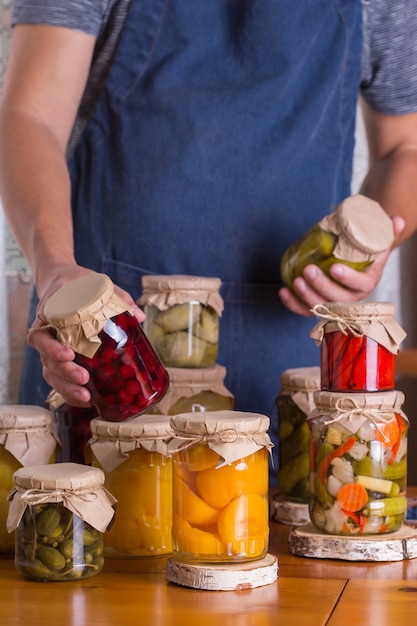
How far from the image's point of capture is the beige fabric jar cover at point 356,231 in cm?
115

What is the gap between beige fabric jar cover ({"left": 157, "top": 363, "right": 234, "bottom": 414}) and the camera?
1110 mm

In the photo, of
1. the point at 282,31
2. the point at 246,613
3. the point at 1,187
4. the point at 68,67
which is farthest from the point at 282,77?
the point at 246,613

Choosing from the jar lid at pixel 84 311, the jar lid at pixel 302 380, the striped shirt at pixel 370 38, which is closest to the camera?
the jar lid at pixel 84 311

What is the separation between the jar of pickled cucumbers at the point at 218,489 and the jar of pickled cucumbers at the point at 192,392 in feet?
0.77

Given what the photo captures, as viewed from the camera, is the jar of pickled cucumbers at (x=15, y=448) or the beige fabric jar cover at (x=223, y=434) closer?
the beige fabric jar cover at (x=223, y=434)

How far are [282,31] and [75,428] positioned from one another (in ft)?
2.12

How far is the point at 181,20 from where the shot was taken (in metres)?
1.39

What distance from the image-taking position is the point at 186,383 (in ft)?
3.68

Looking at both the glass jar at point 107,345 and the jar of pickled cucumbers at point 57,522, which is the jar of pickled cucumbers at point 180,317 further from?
the jar of pickled cucumbers at point 57,522

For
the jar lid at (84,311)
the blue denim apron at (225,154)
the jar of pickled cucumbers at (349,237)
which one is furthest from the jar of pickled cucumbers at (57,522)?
the blue denim apron at (225,154)

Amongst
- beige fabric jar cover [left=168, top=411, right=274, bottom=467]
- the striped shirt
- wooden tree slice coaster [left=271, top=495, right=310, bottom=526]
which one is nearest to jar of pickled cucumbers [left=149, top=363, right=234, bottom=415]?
wooden tree slice coaster [left=271, top=495, right=310, bottom=526]

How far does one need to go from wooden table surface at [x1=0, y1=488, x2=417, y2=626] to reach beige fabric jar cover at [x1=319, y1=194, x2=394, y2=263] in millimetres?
387

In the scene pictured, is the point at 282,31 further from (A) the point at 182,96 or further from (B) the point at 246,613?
(B) the point at 246,613

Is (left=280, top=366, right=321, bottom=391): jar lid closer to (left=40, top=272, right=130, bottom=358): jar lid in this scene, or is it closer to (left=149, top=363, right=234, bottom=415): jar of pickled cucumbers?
(left=149, top=363, right=234, bottom=415): jar of pickled cucumbers
